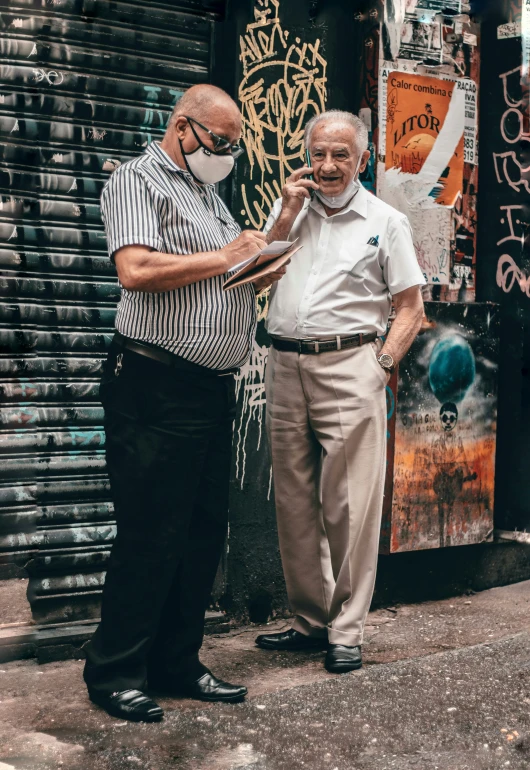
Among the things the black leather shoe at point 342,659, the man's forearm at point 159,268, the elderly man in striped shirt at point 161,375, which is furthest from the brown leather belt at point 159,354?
the black leather shoe at point 342,659

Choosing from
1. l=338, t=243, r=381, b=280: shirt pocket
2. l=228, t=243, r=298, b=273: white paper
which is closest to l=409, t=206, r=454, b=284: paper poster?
l=338, t=243, r=381, b=280: shirt pocket

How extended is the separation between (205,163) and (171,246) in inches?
12.6

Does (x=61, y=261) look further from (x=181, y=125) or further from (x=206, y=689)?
(x=206, y=689)

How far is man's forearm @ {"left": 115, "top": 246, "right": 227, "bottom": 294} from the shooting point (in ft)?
11.2

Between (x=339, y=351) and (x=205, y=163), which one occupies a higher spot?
(x=205, y=163)

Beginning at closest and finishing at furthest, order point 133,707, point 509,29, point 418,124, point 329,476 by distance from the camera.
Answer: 1. point 133,707
2. point 329,476
3. point 418,124
4. point 509,29

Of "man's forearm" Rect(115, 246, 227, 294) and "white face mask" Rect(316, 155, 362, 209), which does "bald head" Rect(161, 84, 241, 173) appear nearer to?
"man's forearm" Rect(115, 246, 227, 294)

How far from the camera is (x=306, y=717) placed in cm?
367

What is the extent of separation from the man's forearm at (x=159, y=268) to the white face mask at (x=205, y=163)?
35cm

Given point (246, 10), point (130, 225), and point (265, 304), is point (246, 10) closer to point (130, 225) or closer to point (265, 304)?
point (265, 304)

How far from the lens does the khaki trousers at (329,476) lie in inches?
166

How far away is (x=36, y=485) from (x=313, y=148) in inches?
70.6

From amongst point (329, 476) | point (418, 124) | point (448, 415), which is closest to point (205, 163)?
point (329, 476)

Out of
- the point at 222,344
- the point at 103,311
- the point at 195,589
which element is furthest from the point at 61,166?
the point at 195,589
